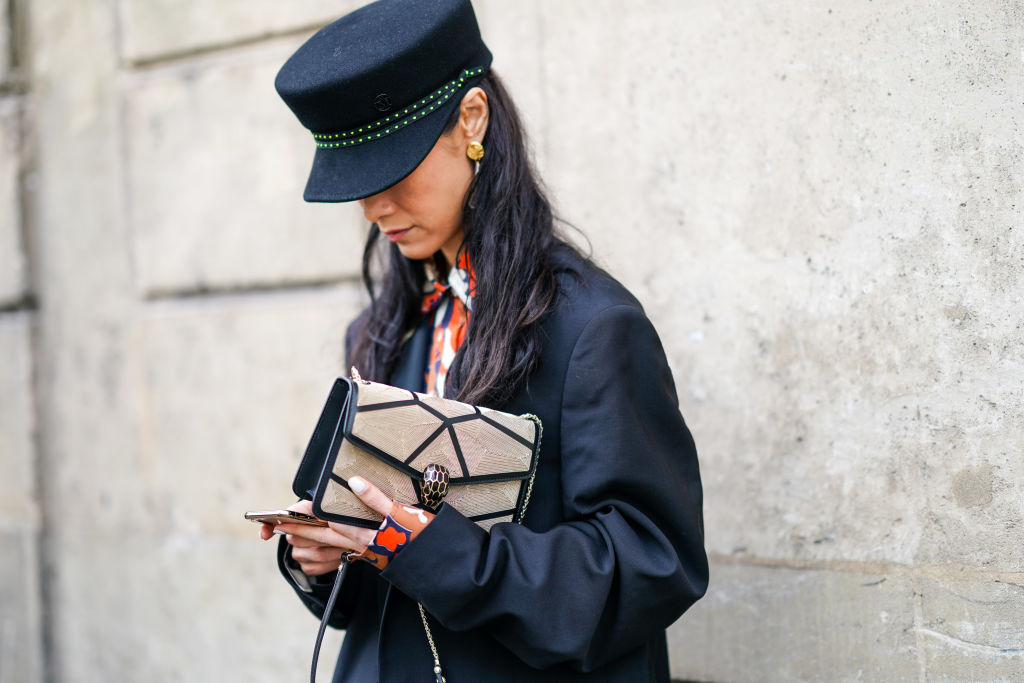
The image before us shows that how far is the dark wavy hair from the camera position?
5.25 feet

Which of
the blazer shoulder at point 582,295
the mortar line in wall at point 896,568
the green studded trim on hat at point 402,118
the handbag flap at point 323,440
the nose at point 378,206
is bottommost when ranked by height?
the mortar line in wall at point 896,568

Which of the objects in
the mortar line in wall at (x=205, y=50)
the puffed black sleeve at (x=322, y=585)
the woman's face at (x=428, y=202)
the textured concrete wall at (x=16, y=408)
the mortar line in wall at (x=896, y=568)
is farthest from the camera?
the textured concrete wall at (x=16, y=408)

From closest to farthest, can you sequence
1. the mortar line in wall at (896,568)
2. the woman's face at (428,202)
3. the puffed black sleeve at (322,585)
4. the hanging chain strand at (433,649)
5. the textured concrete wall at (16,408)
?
the hanging chain strand at (433,649) < the woman's face at (428,202) < the puffed black sleeve at (322,585) < the mortar line in wall at (896,568) < the textured concrete wall at (16,408)

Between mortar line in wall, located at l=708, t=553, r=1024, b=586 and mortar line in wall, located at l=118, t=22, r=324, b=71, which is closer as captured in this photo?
mortar line in wall, located at l=708, t=553, r=1024, b=586

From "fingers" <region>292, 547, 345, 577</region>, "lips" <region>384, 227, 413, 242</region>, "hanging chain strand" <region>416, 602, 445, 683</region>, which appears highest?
"lips" <region>384, 227, 413, 242</region>

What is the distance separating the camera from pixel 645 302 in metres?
2.37

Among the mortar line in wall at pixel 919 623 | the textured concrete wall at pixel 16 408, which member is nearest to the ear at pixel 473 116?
the mortar line in wall at pixel 919 623

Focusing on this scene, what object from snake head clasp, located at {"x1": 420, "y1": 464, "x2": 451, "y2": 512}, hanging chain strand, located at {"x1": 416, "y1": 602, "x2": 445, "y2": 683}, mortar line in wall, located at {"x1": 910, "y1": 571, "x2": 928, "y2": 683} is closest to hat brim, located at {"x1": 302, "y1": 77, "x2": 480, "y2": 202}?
Answer: snake head clasp, located at {"x1": 420, "y1": 464, "x2": 451, "y2": 512}

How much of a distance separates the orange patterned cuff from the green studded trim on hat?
0.65m

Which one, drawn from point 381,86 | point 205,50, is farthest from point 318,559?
point 205,50

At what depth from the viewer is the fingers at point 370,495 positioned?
53.7 inches

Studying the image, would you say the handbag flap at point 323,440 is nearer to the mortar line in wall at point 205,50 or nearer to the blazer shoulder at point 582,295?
the blazer shoulder at point 582,295

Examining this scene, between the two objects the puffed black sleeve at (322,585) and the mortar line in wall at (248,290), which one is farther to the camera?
the mortar line in wall at (248,290)

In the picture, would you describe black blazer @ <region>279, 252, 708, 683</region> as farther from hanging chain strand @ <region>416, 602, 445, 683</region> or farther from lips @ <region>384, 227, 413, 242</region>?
lips @ <region>384, 227, 413, 242</region>
